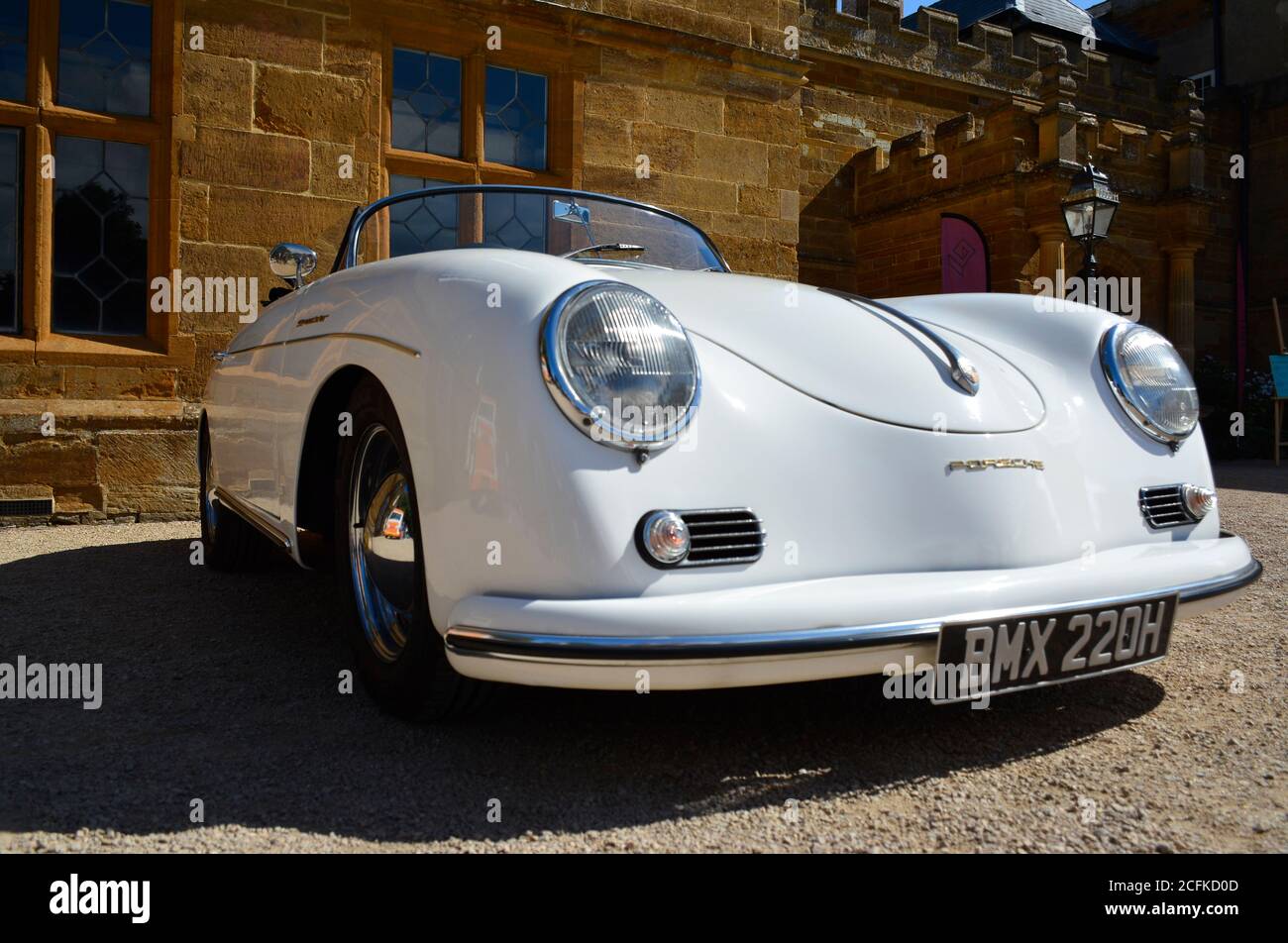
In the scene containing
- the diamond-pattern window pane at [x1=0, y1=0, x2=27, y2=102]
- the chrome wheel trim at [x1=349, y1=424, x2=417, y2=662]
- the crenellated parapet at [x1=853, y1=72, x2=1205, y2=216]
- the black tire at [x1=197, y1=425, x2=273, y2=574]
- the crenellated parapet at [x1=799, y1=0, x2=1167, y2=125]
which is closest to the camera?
the chrome wheel trim at [x1=349, y1=424, x2=417, y2=662]

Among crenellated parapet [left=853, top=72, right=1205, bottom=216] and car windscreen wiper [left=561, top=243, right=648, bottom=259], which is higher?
crenellated parapet [left=853, top=72, right=1205, bottom=216]

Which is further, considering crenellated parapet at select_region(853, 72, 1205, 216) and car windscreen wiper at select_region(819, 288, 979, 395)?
crenellated parapet at select_region(853, 72, 1205, 216)

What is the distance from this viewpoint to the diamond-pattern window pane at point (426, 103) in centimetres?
707

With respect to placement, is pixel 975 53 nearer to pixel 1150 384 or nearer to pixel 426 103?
pixel 426 103

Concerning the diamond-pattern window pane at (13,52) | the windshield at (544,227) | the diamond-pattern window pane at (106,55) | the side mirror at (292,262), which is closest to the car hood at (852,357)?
the windshield at (544,227)

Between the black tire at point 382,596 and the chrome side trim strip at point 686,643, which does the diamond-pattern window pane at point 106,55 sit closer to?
the black tire at point 382,596

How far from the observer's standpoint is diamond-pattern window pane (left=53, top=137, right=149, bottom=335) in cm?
611

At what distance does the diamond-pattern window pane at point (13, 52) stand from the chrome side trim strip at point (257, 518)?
384 cm

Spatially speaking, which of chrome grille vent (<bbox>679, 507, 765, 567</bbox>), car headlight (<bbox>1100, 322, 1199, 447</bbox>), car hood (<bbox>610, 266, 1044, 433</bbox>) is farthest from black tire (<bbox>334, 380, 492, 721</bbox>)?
car headlight (<bbox>1100, 322, 1199, 447</bbox>)

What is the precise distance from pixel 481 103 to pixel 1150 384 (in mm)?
6008

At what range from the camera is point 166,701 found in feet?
7.80

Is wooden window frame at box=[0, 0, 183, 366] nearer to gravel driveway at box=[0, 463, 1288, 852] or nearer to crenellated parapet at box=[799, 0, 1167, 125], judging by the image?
gravel driveway at box=[0, 463, 1288, 852]

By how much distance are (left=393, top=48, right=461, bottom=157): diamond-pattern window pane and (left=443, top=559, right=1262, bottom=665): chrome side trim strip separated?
6205 mm
